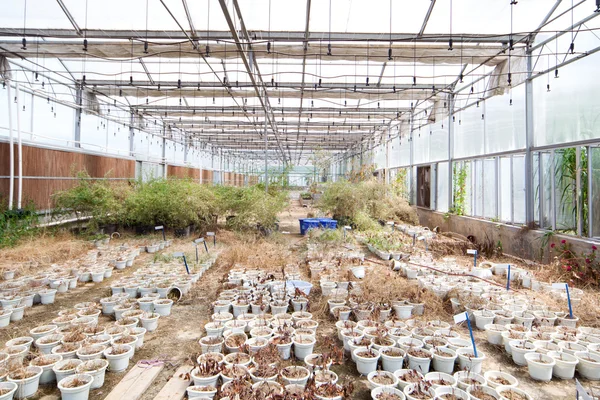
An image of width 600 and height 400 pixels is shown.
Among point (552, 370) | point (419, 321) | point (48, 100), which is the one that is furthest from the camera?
point (48, 100)

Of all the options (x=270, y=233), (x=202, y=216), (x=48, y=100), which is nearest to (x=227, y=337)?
(x=270, y=233)

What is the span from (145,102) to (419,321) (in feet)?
43.8

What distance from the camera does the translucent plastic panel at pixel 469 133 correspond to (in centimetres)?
946

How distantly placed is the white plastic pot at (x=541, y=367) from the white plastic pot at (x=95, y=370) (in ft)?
10.3

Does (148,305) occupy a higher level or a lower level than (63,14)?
lower

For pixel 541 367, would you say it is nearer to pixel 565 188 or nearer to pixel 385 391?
pixel 385 391

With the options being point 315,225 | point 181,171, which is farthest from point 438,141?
point 181,171

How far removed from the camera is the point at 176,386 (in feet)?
8.69

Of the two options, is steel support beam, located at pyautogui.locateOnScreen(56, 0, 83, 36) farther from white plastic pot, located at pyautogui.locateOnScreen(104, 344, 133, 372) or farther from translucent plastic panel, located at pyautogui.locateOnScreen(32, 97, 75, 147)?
white plastic pot, located at pyautogui.locateOnScreen(104, 344, 133, 372)

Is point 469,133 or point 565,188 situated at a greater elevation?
point 469,133

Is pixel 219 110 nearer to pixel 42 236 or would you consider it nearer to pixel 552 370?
pixel 42 236

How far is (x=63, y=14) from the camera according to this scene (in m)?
7.34

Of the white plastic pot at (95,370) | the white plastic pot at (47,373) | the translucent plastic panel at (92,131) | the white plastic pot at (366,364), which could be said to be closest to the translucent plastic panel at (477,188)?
the white plastic pot at (366,364)

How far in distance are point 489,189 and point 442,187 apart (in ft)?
9.24
